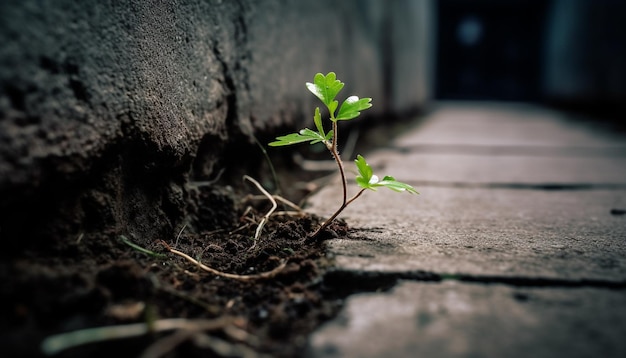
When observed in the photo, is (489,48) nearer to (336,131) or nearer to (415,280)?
(336,131)

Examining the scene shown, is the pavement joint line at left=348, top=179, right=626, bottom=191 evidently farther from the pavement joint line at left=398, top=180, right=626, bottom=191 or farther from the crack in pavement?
the crack in pavement

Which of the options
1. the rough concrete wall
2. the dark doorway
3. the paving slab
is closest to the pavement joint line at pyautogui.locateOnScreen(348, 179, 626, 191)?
the rough concrete wall

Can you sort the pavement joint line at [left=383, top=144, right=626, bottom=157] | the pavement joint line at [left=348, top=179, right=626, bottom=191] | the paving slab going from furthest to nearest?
the pavement joint line at [left=383, top=144, right=626, bottom=157]
the pavement joint line at [left=348, top=179, right=626, bottom=191]
the paving slab

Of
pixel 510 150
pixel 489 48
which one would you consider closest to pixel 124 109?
pixel 510 150

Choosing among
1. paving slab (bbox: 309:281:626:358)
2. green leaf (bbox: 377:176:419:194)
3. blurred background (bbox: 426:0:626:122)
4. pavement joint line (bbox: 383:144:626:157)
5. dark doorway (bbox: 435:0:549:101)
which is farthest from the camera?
dark doorway (bbox: 435:0:549:101)

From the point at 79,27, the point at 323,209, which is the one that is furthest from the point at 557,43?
the point at 79,27

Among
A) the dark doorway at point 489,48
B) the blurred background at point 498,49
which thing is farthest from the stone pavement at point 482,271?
the dark doorway at point 489,48

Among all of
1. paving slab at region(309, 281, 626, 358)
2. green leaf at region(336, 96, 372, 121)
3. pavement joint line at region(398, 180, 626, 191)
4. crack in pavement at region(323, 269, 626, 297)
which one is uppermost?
green leaf at region(336, 96, 372, 121)
